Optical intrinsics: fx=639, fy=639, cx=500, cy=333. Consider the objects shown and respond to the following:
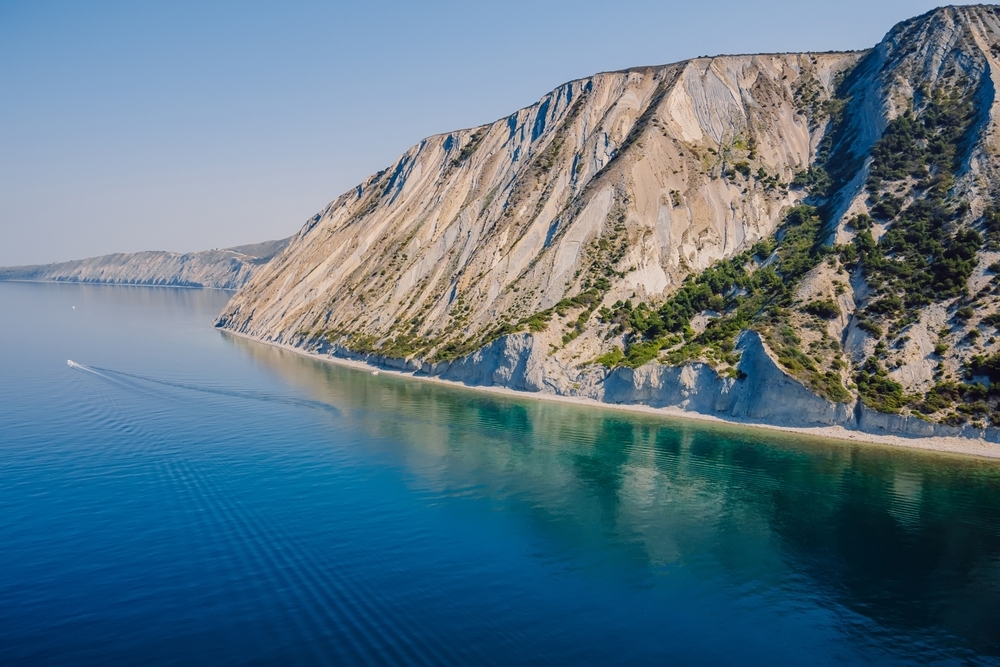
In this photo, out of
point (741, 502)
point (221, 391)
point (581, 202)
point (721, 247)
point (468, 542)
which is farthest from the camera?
point (581, 202)

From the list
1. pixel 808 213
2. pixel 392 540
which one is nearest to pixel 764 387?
pixel 808 213

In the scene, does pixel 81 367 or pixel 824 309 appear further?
pixel 81 367

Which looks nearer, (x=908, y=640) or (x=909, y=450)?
(x=908, y=640)

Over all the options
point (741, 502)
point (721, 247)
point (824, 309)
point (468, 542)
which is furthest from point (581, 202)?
point (468, 542)

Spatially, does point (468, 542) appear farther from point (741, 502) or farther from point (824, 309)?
point (824, 309)

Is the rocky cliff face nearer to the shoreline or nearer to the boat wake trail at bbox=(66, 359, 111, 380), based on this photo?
the shoreline

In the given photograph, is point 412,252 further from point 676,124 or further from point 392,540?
point 392,540
